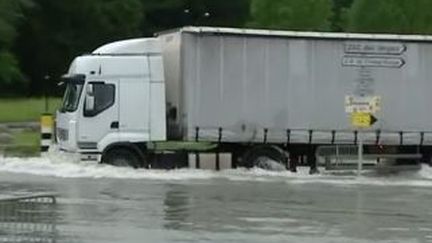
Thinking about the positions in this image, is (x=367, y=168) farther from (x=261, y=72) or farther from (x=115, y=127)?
(x=115, y=127)

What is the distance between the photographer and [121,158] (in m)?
30.7

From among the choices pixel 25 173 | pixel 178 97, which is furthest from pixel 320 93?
pixel 25 173

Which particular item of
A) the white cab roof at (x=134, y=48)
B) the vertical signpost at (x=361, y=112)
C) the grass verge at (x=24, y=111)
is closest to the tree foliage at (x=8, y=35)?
the grass verge at (x=24, y=111)

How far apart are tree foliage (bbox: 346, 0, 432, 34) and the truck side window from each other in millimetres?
40776

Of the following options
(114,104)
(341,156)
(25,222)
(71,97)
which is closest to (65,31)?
(71,97)

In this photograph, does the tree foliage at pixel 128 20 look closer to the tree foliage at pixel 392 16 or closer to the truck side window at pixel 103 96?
the tree foliage at pixel 392 16

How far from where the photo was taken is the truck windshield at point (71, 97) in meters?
30.7

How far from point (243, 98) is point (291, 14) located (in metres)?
41.5

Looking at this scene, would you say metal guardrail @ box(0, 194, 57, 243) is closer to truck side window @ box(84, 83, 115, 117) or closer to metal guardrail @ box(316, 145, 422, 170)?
truck side window @ box(84, 83, 115, 117)

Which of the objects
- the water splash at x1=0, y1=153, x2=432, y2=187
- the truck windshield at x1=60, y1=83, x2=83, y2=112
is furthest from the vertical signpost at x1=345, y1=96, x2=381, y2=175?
the truck windshield at x1=60, y1=83, x2=83, y2=112

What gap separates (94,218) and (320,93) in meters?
14.2

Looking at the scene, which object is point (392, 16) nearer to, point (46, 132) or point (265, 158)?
point (46, 132)

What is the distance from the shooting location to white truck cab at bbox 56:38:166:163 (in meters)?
30.5

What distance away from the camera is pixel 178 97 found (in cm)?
3148
